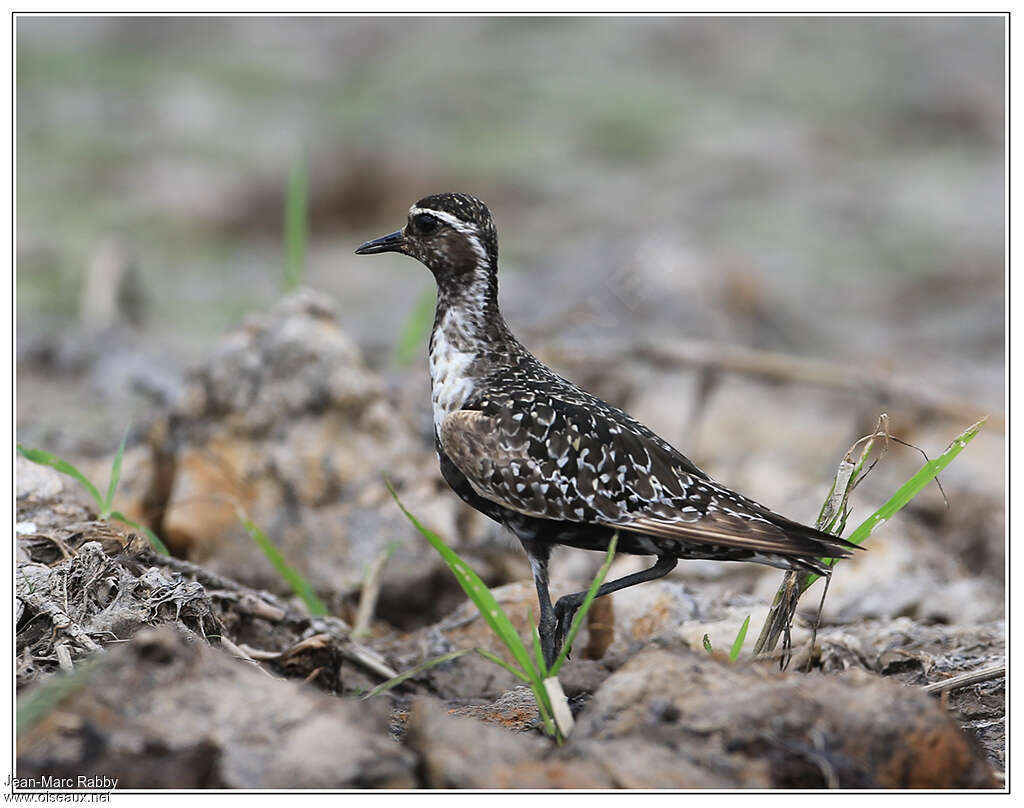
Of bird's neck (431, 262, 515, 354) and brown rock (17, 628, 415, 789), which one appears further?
bird's neck (431, 262, 515, 354)

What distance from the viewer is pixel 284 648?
441 centimetres

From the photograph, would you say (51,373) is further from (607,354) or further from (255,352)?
(607,354)

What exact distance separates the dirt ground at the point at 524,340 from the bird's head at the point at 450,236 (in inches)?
58.7

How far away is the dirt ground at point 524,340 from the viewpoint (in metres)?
2.96

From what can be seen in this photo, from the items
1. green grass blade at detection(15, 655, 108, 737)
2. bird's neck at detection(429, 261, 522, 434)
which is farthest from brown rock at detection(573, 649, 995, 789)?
bird's neck at detection(429, 261, 522, 434)

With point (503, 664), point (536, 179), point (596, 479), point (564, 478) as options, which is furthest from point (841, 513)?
point (536, 179)

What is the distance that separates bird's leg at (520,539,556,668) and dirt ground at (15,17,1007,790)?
7.6 inches

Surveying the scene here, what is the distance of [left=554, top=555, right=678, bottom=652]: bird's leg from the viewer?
405 centimetres

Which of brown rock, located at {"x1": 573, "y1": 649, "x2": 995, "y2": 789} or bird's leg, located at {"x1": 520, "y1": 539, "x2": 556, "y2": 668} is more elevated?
brown rock, located at {"x1": 573, "y1": 649, "x2": 995, "y2": 789}

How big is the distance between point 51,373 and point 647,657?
6472 mm

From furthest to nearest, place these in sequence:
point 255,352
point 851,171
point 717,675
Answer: point 851,171 < point 255,352 < point 717,675

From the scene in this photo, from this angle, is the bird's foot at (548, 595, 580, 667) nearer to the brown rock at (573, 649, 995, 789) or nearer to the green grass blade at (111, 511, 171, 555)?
the brown rock at (573, 649, 995, 789)

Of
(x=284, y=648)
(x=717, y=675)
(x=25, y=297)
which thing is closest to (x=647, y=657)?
(x=717, y=675)

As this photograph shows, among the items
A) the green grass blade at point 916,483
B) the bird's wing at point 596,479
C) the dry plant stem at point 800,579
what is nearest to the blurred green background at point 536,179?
the bird's wing at point 596,479
